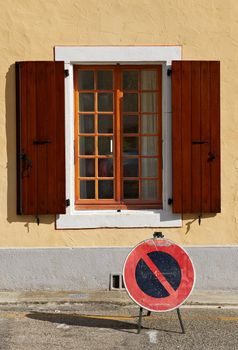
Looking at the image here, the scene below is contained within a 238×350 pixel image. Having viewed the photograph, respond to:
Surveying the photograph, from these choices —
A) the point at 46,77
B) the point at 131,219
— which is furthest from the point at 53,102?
the point at 131,219

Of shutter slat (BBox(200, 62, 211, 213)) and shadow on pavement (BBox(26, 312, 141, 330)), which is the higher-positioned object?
shutter slat (BBox(200, 62, 211, 213))

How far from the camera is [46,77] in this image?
868 centimetres

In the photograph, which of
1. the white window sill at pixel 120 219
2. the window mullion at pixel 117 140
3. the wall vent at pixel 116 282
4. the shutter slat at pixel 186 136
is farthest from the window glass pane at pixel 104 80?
Result: the wall vent at pixel 116 282

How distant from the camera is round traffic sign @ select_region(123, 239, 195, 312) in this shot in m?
7.05

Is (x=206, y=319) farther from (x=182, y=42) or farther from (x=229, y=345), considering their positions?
(x=182, y=42)

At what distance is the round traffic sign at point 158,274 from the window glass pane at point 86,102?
Answer: 8.32ft

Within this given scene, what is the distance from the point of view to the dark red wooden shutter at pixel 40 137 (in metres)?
8.68

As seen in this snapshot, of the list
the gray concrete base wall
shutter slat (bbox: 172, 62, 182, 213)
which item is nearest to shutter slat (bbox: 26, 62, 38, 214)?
the gray concrete base wall

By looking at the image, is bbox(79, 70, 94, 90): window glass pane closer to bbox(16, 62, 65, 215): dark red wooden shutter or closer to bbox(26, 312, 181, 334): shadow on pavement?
bbox(16, 62, 65, 215): dark red wooden shutter

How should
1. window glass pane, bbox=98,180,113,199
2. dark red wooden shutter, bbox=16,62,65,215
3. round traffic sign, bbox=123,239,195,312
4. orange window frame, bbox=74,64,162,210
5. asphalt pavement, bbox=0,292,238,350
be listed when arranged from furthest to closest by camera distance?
window glass pane, bbox=98,180,113,199, orange window frame, bbox=74,64,162,210, dark red wooden shutter, bbox=16,62,65,215, round traffic sign, bbox=123,239,195,312, asphalt pavement, bbox=0,292,238,350

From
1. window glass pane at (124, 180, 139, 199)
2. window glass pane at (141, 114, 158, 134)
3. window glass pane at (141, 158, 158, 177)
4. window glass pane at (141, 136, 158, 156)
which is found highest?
window glass pane at (141, 114, 158, 134)

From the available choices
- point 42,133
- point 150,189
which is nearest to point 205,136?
point 150,189

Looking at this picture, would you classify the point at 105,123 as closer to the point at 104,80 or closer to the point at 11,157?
the point at 104,80

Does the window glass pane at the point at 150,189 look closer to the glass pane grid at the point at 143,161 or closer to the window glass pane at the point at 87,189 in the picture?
the glass pane grid at the point at 143,161
